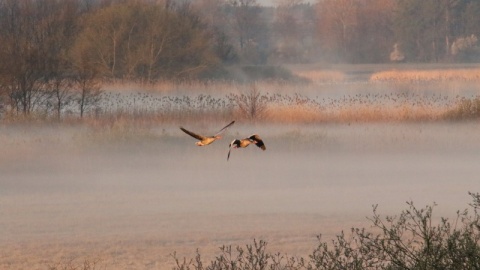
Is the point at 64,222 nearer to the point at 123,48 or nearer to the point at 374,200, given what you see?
the point at 374,200

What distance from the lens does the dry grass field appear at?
10.6 m

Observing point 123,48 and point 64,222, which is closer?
point 64,222

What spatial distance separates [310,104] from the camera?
1084 inches

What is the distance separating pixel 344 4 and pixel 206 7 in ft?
48.8

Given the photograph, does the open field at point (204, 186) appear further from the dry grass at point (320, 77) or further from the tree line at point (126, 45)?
the dry grass at point (320, 77)

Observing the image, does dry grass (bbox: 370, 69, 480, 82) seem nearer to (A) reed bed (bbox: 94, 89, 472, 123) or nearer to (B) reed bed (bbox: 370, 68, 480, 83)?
(B) reed bed (bbox: 370, 68, 480, 83)

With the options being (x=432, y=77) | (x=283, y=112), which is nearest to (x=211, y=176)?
(x=283, y=112)

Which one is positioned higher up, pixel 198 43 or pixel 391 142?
pixel 198 43

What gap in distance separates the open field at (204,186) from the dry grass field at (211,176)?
21mm

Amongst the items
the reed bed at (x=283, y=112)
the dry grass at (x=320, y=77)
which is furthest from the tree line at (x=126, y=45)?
the dry grass at (x=320, y=77)

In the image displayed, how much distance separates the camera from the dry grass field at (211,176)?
34.9 feet

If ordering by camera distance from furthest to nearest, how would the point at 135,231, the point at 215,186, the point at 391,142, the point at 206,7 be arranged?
the point at 206,7
the point at 391,142
the point at 215,186
the point at 135,231

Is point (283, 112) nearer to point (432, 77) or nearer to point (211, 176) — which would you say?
point (211, 176)

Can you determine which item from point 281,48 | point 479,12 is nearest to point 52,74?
point 479,12
